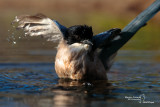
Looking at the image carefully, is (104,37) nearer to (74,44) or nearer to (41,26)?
(74,44)

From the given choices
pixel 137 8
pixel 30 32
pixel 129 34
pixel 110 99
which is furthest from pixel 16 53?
pixel 137 8

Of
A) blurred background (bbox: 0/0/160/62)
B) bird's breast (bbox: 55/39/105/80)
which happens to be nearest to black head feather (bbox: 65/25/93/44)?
bird's breast (bbox: 55/39/105/80)

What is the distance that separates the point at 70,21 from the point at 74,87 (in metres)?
12.8

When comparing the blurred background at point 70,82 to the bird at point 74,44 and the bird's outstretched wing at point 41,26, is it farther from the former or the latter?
the bird's outstretched wing at point 41,26

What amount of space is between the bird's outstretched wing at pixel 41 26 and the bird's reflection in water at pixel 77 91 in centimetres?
107

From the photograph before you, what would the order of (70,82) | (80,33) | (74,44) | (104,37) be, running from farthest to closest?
1. (104,37)
2. (70,82)
3. (74,44)
4. (80,33)

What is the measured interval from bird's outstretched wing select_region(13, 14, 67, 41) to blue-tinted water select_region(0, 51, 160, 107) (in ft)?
3.19

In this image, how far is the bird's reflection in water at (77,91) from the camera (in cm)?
654

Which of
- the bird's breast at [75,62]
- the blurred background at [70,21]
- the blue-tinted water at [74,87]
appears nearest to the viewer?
the blue-tinted water at [74,87]

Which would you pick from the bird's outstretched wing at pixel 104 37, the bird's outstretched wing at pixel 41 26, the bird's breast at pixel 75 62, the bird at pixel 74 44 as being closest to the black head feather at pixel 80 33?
the bird at pixel 74 44

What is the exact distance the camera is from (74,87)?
7.75 m

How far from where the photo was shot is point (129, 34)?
9.33m

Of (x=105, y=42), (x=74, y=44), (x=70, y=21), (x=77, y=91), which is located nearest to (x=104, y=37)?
(x=105, y=42)

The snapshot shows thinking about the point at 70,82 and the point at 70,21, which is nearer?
the point at 70,82
